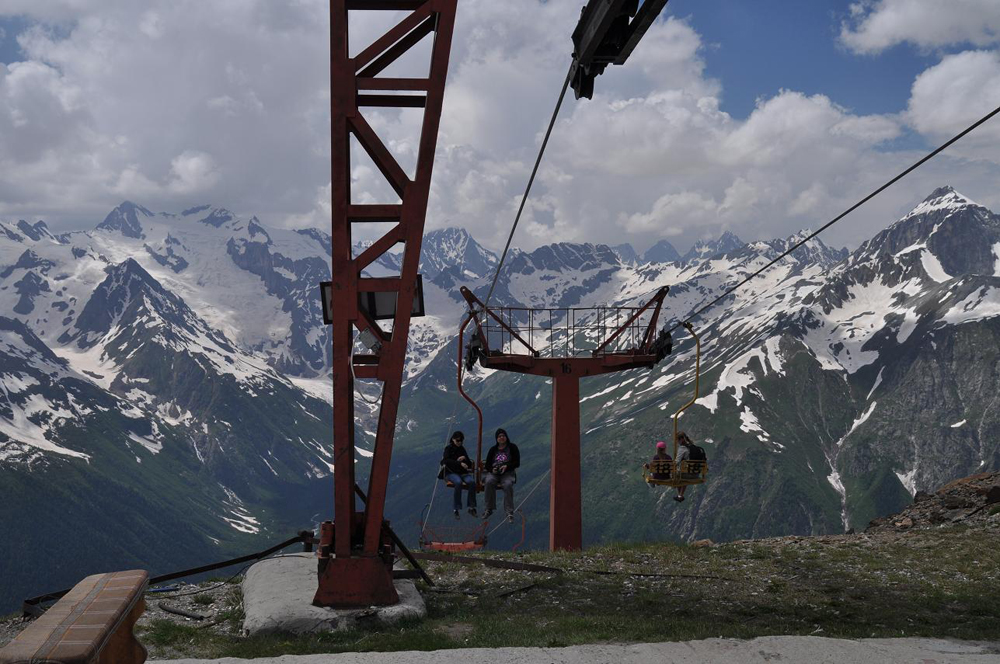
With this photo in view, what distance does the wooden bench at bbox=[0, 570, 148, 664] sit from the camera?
509 centimetres

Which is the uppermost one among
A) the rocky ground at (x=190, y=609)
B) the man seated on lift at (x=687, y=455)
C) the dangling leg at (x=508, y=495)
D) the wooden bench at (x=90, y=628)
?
the man seated on lift at (x=687, y=455)

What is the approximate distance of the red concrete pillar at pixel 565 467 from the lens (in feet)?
95.4

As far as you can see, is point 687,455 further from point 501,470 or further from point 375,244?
point 375,244

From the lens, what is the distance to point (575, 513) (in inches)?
1164

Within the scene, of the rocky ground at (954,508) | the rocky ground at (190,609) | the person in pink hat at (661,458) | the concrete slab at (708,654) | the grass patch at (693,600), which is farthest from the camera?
the person in pink hat at (661,458)

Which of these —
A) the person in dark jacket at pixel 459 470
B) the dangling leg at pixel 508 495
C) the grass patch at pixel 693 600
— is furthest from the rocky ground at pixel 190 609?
the dangling leg at pixel 508 495

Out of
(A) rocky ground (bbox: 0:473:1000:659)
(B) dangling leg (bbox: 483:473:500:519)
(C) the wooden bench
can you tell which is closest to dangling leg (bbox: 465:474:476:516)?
(B) dangling leg (bbox: 483:473:500:519)

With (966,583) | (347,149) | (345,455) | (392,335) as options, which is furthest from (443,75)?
(966,583)

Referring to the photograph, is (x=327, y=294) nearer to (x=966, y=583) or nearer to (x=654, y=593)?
(x=654, y=593)

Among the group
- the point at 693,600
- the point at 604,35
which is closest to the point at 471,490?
the point at 693,600

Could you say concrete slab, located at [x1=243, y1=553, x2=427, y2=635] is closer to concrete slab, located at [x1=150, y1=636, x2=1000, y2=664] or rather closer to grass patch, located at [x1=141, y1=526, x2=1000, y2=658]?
grass patch, located at [x1=141, y1=526, x2=1000, y2=658]

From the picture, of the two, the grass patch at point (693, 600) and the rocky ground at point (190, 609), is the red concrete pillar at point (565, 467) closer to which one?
the grass patch at point (693, 600)

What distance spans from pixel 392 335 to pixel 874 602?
30.9 ft

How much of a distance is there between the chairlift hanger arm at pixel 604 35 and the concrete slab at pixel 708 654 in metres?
6.84
